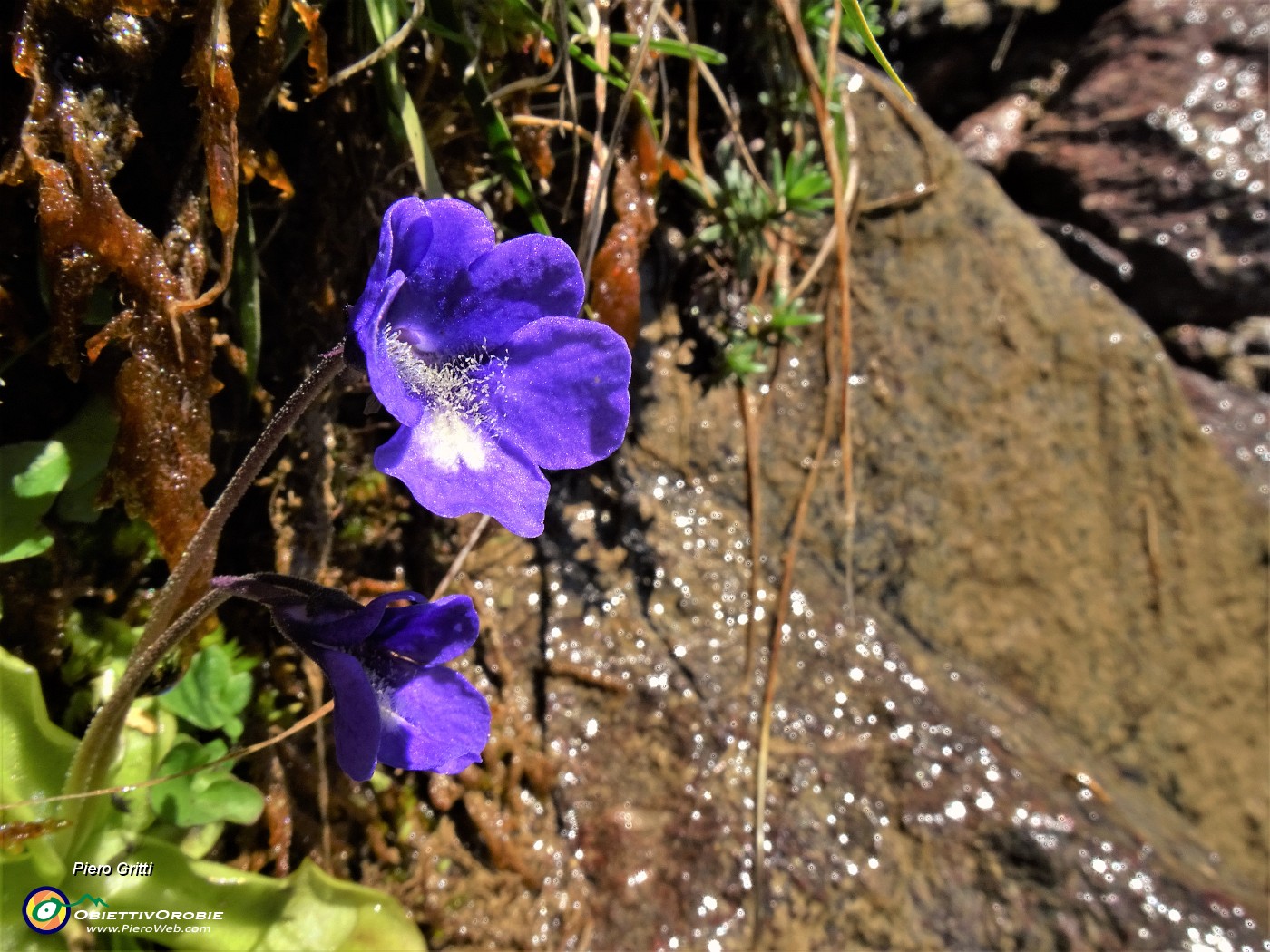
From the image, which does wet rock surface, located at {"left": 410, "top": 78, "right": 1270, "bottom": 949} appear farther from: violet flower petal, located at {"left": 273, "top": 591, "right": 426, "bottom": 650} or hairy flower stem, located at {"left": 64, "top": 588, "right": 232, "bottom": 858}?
violet flower petal, located at {"left": 273, "top": 591, "right": 426, "bottom": 650}

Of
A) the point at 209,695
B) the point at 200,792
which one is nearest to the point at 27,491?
the point at 209,695

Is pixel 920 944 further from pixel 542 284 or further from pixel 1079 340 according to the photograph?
pixel 1079 340

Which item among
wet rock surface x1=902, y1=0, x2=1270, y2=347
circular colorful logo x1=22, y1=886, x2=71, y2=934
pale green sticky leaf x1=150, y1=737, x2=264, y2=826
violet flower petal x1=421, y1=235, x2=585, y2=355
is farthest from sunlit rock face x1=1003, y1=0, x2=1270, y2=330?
circular colorful logo x1=22, y1=886, x2=71, y2=934

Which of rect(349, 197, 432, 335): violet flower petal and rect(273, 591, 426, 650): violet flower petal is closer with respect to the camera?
rect(349, 197, 432, 335): violet flower petal

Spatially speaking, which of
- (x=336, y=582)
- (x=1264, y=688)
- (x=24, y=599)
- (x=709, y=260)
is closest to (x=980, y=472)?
(x=709, y=260)

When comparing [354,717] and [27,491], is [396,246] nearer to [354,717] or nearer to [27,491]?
[354,717]
